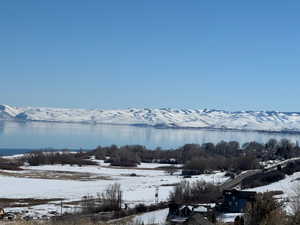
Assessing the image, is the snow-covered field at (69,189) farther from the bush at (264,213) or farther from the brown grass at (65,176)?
the bush at (264,213)

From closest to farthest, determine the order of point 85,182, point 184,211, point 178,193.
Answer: point 184,211, point 178,193, point 85,182

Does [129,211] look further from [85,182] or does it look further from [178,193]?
[85,182]

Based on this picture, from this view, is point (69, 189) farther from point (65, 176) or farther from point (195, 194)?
point (65, 176)

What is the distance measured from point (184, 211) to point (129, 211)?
5434 millimetres

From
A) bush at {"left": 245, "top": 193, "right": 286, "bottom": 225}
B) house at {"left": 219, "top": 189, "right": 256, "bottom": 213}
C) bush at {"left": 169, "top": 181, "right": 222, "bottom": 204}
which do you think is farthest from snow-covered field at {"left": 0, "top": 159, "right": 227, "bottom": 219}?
bush at {"left": 245, "top": 193, "right": 286, "bottom": 225}

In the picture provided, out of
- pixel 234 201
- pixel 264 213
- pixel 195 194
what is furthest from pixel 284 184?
pixel 264 213

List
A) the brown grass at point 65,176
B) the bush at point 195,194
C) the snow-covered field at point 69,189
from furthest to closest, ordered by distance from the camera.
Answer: the brown grass at point 65,176
the snow-covered field at point 69,189
the bush at point 195,194

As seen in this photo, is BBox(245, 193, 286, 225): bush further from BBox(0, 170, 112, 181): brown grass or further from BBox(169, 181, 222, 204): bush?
BBox(0, 170, 112, 181): brown grass

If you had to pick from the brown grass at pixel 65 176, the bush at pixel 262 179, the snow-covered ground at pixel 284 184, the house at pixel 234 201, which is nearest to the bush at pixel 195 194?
the snow-covered ground at pixel 284 184

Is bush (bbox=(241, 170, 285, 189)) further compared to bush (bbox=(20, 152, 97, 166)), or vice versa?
bush (bbox=(20, 152, 97, 166))

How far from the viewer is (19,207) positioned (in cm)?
3562

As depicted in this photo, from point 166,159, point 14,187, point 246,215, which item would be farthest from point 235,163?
point 246,215

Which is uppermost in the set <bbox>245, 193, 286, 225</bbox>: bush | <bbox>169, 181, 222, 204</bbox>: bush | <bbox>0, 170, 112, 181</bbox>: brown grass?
<bbox>245, 193, 286, 225</bbox>: bush

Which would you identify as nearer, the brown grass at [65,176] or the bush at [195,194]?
the bush at [195,194]
